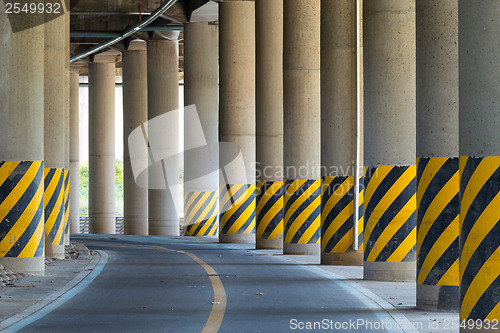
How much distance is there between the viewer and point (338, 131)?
67.1 feet

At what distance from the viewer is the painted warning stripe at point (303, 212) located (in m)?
23.8

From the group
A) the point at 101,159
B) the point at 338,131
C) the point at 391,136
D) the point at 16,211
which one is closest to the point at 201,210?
the point at 101,159

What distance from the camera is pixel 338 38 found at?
20.1 m

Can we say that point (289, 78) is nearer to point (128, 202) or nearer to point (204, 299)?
point (204, 299)

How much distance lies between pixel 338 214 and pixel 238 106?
41.5ft

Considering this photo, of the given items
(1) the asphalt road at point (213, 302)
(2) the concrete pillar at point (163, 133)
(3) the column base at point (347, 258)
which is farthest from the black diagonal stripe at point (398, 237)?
(2) the concrete pillar at point (163, 133)

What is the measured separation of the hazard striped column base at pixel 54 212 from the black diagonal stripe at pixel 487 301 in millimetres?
15232

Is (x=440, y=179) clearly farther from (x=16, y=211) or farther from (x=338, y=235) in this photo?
(x=16, y=211)

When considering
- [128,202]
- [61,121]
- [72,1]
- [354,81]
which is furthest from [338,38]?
[128,202]

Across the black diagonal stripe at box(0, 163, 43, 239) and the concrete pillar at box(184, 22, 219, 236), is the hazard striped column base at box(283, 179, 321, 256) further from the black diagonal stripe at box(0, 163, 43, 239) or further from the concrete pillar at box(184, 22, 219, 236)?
the concrete pillar at box(184, 22, 219, 236)

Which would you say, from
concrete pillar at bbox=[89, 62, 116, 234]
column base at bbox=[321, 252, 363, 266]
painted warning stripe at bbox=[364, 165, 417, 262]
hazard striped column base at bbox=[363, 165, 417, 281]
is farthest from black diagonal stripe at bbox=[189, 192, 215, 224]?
painted warning stripe at bbox=[364, 165, 417, 262]

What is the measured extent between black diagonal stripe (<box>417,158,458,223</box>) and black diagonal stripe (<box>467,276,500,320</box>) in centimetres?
413

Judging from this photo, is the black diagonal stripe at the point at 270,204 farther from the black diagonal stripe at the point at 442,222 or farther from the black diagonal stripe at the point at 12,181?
the black diagonal stripe at the point at 442,222

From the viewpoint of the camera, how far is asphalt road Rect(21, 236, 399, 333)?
1062cm
